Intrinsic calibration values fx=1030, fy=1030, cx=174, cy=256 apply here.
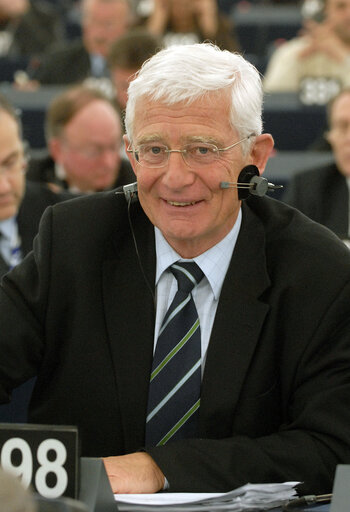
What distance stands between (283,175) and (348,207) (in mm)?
499

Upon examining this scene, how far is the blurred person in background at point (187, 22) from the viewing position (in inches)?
291

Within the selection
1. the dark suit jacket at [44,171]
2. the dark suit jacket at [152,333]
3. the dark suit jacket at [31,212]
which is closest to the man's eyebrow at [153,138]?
the dark suit jacket at [152,333]

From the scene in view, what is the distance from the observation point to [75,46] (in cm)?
752

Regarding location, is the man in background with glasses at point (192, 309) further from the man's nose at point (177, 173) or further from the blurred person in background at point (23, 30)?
the blurred person in background at point (23, 30)

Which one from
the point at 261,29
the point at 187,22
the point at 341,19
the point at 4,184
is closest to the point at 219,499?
the point at 4,184

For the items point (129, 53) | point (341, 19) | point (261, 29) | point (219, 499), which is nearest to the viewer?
point (219, 499)

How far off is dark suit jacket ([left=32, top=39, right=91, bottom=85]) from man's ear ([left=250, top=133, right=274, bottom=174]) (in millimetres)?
5573

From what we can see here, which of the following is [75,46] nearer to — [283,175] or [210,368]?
[283,175]

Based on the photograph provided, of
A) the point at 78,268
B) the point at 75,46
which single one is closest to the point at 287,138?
the point at 75,46

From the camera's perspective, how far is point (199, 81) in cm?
180

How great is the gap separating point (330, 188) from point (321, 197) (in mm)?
71

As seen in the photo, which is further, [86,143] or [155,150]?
[86,143]

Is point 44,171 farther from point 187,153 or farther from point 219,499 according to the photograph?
point 219,499

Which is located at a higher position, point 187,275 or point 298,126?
point 298,126
